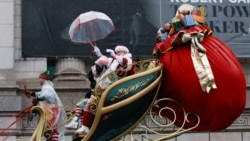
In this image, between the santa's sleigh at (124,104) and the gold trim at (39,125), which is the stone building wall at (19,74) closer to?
the gold trim at (39,125)

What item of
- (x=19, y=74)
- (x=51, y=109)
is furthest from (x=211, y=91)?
(x=19, y=74)

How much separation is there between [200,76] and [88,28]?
6.14 ft

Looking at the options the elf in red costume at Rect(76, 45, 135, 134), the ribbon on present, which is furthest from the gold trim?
the ribbon on present

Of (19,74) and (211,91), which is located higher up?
(211,91)

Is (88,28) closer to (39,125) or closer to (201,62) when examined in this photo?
(39,125)

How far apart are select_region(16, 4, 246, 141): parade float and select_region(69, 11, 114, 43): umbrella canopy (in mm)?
960

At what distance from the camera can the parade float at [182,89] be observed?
10.7 m

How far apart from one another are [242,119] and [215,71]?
266 inches

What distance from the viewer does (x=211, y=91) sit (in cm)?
1064

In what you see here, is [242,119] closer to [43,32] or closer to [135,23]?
[135,23]

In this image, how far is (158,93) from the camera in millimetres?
11055

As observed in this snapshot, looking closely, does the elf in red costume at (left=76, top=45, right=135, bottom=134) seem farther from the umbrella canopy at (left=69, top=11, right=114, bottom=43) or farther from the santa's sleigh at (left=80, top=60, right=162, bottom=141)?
the umbrella canopy at (left=69, top=11, right=114, bottom=43)

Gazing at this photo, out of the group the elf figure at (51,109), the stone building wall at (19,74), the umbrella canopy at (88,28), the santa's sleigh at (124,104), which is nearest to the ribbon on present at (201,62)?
the santa's sleigh at (124,104)

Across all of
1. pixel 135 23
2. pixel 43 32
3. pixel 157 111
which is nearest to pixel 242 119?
pixel 135 23
